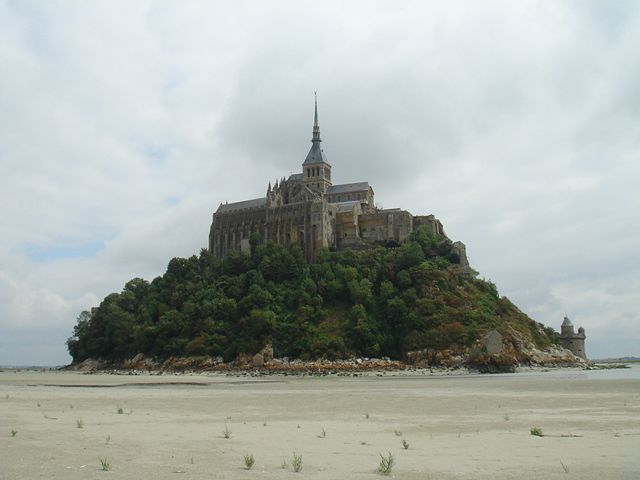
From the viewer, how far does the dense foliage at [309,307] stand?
80.8 meters

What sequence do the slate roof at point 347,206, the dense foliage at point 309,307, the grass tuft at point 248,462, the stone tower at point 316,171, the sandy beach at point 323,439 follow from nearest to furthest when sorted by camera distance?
the sandy beach at point 323,439, the grass tuft at point 248,462, the dense foliage at point 309,307, the slate roof at point 347,206, the stone tower at point 316,171

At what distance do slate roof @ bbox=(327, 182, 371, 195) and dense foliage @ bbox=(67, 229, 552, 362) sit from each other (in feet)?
69.2

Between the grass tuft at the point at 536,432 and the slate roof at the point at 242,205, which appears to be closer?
the grass tuft at the point at 536,432

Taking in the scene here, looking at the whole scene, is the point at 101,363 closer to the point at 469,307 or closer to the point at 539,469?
the point at 469,307

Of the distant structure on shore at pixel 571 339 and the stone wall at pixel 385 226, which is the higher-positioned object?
the stone wall at pixel 385 226

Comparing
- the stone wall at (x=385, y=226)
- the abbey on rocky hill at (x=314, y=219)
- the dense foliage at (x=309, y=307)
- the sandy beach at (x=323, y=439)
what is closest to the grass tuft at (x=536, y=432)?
the sandy beach at (x=323, y=439)

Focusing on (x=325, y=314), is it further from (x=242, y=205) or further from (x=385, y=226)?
(x=242, y=205)

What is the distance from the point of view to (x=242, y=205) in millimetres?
118062

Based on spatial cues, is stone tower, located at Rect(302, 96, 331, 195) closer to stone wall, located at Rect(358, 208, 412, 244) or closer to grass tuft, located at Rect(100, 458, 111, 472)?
stone wall, located at Rect(358, 208, 412, 244)

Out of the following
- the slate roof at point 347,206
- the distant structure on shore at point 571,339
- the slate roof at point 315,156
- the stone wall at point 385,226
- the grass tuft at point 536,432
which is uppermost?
the slate roof at point 315,156

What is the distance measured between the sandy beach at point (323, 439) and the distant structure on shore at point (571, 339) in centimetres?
7832

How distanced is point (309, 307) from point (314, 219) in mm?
21950

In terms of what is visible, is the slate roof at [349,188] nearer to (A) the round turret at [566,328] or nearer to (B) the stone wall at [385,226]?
(B) the stone wall at [385,226]

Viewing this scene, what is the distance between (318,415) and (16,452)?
11.2 metres
